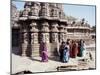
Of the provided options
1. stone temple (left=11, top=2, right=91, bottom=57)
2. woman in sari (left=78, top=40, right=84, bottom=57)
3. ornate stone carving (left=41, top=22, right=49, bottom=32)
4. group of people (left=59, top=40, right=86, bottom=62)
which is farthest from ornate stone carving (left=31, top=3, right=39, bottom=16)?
woman in sari (left=78, top=40, right=84, bottom=57)

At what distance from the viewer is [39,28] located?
243 centimetres

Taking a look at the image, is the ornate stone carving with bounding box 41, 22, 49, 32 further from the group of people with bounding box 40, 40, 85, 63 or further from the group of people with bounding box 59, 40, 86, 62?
the group of people with bounding box 59, 40, 86, 62

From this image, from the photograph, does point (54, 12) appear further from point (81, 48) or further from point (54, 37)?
point (81, 48)

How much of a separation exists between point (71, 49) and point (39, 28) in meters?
0.46

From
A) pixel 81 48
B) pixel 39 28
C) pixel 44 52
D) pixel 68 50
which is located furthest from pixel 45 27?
pixel 81 48

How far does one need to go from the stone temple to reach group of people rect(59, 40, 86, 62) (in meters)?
0.06

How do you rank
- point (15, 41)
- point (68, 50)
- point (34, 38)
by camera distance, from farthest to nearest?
point (68, 50), point (34, 38), point (15, 41)

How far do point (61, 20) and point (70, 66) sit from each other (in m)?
0.55

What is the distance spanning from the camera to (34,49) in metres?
2.41

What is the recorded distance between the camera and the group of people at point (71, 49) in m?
2.51

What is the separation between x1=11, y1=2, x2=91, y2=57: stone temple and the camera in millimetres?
2334

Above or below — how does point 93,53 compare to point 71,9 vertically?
below

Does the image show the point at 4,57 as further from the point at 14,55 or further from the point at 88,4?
the point at 88,4

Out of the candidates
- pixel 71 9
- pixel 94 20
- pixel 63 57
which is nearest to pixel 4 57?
pixel 63 57
